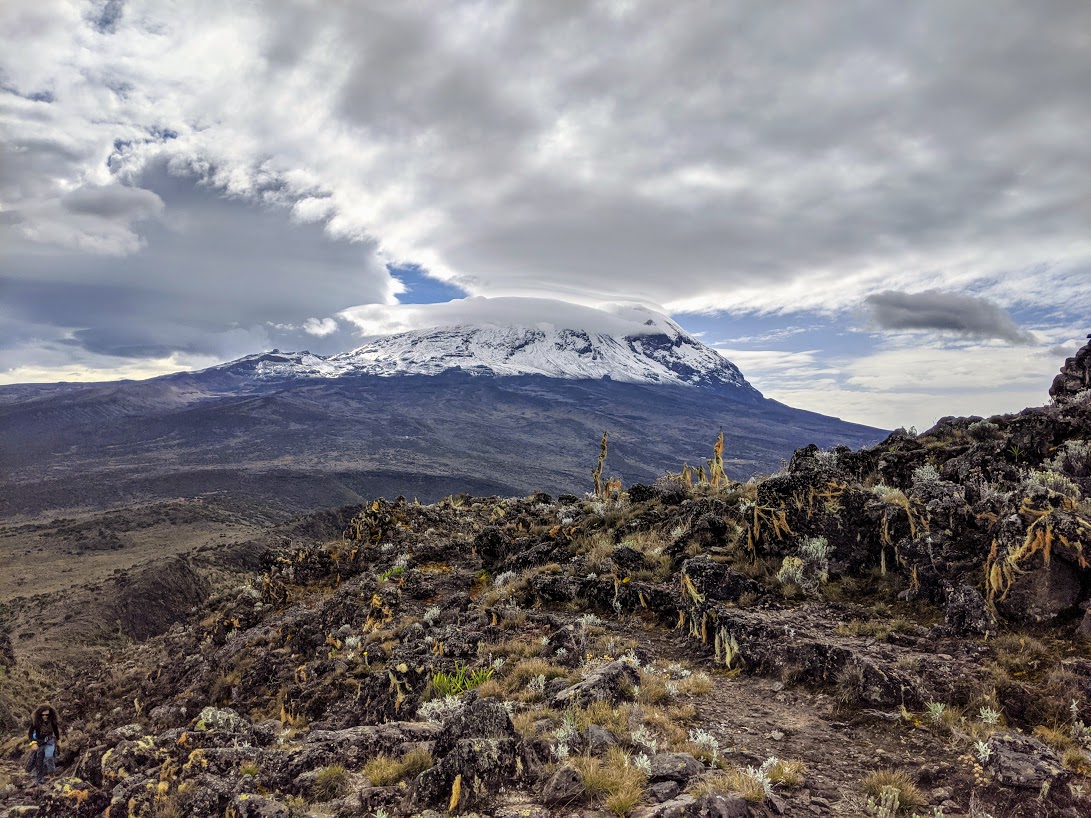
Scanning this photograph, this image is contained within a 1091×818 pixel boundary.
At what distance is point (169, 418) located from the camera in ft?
596

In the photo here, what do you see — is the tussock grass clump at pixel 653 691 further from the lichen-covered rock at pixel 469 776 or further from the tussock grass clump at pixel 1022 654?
the tussock grass clump at pixel 1022 654

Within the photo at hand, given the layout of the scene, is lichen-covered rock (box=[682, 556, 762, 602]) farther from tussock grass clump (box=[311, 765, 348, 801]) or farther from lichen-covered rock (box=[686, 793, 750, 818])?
tussock grass clump (box=[311, 765, 348, 801])

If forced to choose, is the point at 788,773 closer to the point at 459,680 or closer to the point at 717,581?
the point at 717,581

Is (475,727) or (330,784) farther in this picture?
(330,784)

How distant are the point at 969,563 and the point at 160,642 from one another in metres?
22.1

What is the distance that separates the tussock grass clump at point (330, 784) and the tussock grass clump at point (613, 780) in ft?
7.86

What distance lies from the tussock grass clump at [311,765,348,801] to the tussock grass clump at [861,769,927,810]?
15.9 feet

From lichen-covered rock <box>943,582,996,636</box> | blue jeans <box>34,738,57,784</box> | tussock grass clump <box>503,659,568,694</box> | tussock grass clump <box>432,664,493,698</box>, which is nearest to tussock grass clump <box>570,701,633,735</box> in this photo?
tussock grass clump <box>503,659,568,694</box>

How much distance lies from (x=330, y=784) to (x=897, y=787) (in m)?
5.21

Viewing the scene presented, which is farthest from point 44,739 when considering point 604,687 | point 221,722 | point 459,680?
point 604,687

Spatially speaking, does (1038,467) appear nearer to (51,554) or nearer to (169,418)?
(51,554)

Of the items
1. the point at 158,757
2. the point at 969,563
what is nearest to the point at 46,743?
the point at 158,757

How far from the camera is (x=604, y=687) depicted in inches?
258

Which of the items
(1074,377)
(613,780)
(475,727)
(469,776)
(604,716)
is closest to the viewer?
(613,780)
